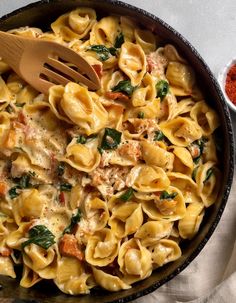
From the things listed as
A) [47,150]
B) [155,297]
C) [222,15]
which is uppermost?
[222,15]

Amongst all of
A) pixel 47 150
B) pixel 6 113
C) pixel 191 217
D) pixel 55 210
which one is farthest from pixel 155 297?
pixel 6 113

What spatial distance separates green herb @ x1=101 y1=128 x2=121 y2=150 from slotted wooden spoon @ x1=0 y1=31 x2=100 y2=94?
0.27 metres

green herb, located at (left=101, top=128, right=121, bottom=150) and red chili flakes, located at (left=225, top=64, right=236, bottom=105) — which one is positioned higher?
red chili flakes, located at (left=225, top=64, right=236, bottom=105)

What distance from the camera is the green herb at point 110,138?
3.39 m

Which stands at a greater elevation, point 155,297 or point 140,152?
point 140,152

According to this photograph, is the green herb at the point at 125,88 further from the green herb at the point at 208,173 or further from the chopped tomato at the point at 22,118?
the green herb at the point at 208,173

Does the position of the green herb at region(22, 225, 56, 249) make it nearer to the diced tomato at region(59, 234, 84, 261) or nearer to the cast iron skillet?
the diced tomato at region(59, 234, 84, 261)

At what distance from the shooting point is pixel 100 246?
3355 millimetres

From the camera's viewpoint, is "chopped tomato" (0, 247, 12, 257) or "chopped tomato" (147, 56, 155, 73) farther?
"chopped tomato" (147, 56, 155, 73)

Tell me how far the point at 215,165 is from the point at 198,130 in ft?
0.78

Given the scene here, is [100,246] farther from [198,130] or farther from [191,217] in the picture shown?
[198,130]

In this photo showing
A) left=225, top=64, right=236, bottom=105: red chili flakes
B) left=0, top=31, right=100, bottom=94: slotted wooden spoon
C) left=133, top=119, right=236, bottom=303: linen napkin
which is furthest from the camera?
left=225, top=64, right=236, bottom=105: red chili flakes

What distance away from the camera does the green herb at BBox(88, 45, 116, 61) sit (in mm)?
3564

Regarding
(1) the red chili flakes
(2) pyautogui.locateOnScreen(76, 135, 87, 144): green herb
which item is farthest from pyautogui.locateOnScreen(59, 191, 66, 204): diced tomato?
(1) the red chili flakes
